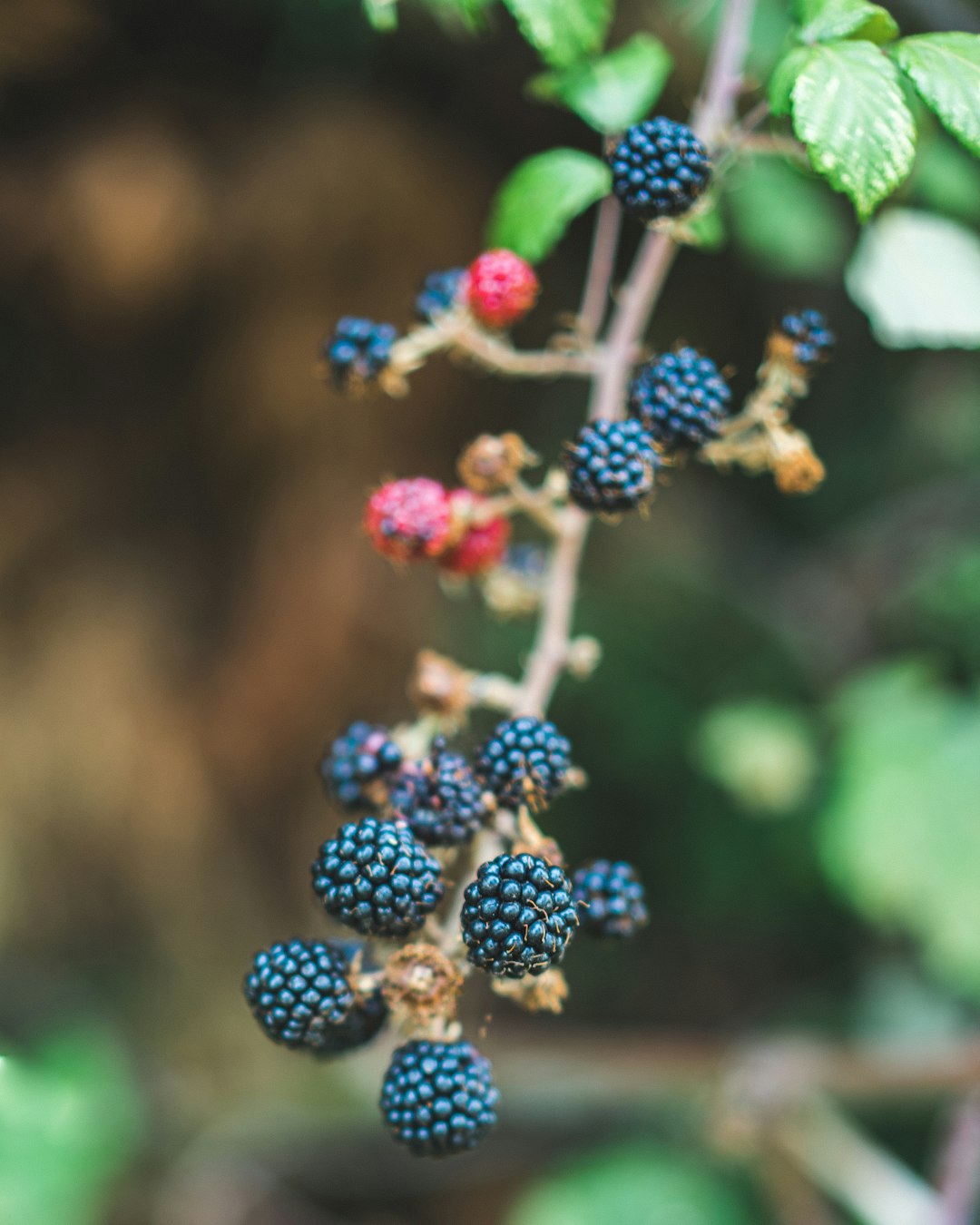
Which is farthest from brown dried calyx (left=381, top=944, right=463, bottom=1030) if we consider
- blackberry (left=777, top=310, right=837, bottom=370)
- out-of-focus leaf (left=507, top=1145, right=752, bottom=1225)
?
out-of-focus leaf (left=507, top=1145, right=752, bottom=1225)

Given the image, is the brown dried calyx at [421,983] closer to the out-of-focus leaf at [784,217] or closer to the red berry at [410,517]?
the red berry at [410,517]

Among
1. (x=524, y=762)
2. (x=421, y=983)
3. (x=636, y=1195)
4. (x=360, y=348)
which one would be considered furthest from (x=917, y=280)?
(x=636, y=1195)

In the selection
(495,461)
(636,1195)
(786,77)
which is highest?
(786,77)

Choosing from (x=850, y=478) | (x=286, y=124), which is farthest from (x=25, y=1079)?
(x=850, y=478)

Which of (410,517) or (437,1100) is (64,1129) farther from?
(410,517)

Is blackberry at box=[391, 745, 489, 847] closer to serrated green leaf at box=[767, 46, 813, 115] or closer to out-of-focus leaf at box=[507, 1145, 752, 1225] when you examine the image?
serrated green leaf at box=[767, 46, 813, 115]

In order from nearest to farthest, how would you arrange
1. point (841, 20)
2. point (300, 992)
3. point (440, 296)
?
point (300, 992), point (841, 20), point (440, 296)

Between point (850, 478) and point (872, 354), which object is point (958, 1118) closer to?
point (850, 478)
